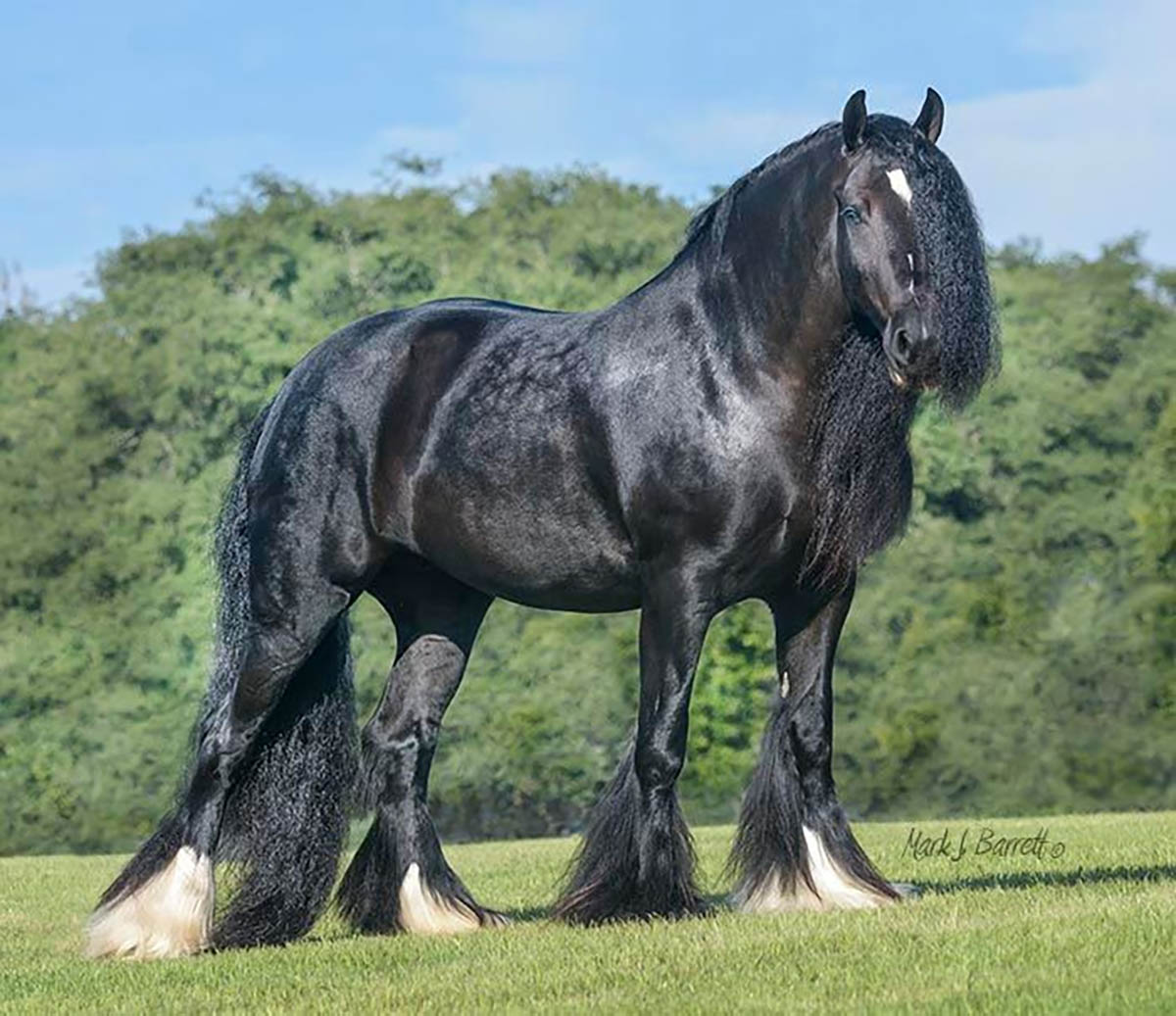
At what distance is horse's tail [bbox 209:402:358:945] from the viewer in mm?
9141

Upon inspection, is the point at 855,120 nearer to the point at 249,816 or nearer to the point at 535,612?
the point at 249,816

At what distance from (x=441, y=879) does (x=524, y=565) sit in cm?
153

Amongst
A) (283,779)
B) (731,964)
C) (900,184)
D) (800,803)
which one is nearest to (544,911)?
(283,779)

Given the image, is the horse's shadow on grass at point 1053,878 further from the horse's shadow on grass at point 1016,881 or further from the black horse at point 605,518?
the black horse at point 605,518

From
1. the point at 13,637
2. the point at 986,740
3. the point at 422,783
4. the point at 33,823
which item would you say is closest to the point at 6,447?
the point at 13,637

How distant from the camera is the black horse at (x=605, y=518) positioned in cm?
827

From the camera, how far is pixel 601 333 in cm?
877

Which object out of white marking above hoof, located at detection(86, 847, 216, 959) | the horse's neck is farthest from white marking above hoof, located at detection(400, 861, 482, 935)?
the horse's neck

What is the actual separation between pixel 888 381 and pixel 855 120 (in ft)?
3.40

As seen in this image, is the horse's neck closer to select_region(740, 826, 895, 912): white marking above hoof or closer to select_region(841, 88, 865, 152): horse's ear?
select_region(841, 88, 865, 152): horse's ear

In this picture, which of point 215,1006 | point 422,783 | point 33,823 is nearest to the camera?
point 215,1006

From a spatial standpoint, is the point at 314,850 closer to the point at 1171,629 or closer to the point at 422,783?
the point at 422,783

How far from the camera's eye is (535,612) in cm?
4553
